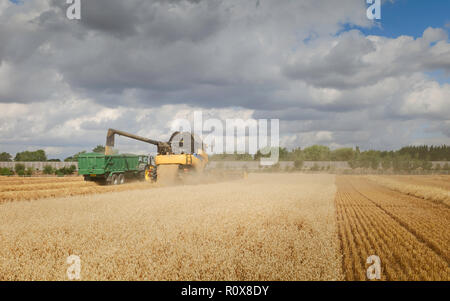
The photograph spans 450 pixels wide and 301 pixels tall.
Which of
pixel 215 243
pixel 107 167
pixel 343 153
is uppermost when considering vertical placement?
pixel 343 153

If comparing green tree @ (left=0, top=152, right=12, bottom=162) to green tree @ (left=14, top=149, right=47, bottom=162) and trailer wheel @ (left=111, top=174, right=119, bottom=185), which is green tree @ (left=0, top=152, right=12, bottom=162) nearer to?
green tree @ (left=14, top=149, right=47, bottom=162)

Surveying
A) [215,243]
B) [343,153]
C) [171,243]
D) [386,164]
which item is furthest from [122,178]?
[343,153]

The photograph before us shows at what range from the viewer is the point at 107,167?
2473cm

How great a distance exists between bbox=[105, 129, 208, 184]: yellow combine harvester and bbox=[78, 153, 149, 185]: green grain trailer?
727 millimetres

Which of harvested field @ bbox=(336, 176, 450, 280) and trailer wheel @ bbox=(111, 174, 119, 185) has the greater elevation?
trailer wheel @ bbox=(111, 174, 119, 185)

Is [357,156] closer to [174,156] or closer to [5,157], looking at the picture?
[174,156]

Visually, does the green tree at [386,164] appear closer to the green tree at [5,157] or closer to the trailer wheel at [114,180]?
the trailer wheel at [114,180]

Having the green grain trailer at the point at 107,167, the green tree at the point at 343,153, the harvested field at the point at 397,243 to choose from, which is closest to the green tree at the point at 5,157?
the green grain trailer at the point at 107,167

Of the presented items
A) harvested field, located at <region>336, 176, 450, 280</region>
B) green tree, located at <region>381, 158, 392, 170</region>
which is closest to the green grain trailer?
harvested field, located at <region>336, 176, 450, 280</region>

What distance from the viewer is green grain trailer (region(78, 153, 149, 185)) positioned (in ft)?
79.8

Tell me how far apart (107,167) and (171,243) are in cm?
1855

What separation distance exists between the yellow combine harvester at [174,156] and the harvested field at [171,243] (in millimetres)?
13037
